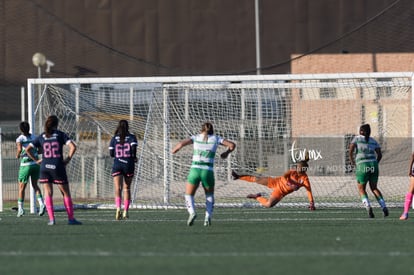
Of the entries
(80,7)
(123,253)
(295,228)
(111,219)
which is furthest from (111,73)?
(123,253)

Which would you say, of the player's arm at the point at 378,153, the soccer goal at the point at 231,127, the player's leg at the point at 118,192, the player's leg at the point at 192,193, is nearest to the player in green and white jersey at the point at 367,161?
the player's arm at the point at 378,153

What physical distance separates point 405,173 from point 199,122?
18.1 feet

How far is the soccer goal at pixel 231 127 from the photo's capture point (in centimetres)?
2709

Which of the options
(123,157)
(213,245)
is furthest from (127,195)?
(213,245)

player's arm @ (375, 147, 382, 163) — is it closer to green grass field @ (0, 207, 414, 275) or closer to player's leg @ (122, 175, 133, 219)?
green grass field @ (0, 207, 414, 275)

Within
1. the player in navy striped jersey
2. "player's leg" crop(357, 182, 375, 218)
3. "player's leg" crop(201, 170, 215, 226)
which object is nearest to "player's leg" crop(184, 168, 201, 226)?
the player in navy striped jersey

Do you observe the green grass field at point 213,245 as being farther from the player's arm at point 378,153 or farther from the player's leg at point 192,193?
the player's arm at point 378,153

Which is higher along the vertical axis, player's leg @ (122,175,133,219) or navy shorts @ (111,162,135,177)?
navy shorts @ (111,162,135,177)

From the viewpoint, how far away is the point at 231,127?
→ 91.7ft

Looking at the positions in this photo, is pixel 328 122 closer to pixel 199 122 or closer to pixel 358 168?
pixel 199 122

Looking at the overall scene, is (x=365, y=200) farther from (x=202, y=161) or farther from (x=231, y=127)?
(x=231, y=127)

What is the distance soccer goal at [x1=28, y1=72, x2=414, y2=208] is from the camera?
27.1 m

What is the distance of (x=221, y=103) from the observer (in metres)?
27.7

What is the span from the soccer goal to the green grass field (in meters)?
5.13
